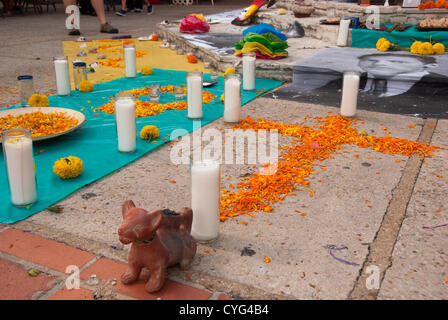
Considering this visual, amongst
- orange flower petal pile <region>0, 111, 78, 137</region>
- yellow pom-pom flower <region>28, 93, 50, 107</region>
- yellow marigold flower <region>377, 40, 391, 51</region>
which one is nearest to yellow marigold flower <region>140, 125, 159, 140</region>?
orange flower petal pile <region>0, 111, 78, 137</region>

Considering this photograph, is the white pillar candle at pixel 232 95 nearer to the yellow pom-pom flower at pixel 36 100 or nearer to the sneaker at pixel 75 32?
the yellow pom-pom flower at pixel 36 100

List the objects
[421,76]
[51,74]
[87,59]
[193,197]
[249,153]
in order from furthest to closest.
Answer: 1. [87,59]
2. [51,74]
3. [421,76]
4. [249,153]
5. [193,197]

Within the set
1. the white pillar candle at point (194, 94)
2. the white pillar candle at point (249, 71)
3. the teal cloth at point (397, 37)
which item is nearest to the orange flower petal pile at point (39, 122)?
the white pillar candle at point (194, 94)

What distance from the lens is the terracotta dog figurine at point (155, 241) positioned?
5.08ft

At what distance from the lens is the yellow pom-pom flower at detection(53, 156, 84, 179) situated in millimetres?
2467

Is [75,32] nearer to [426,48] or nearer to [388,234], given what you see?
[426,48]

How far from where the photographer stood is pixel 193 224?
1.93 metres

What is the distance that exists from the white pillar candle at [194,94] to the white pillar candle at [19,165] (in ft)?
5.15

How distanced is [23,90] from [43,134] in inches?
46.5

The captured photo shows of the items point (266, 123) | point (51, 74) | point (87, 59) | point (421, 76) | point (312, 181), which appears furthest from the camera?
point (87, 59)

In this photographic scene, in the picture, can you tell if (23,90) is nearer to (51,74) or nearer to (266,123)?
(51,74)

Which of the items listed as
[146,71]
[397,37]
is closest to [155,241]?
[146,71]

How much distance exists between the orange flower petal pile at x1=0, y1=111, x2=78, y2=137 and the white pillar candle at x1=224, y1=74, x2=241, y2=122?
3.88 ft

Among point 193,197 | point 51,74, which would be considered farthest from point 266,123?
point 51,74
